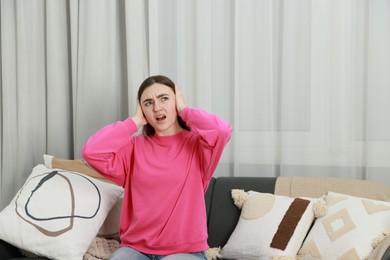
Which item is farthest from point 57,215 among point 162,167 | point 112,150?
point 162,167

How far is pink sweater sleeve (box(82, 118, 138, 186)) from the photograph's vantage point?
6.49 feet

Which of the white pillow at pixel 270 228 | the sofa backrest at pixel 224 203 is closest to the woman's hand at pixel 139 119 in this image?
the sofa backrest at pixel 224 203

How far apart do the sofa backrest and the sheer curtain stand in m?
0.20

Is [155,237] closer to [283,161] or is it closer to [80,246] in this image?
[80,246]

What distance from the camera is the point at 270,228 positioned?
2.02m

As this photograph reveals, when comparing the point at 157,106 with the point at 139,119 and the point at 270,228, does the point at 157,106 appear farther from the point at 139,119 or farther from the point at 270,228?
the point at 270,228

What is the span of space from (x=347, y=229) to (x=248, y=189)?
53 centimetres

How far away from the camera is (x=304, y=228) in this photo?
1988mm

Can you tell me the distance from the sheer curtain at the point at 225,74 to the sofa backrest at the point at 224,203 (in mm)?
199

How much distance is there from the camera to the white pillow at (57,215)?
6.62 feet

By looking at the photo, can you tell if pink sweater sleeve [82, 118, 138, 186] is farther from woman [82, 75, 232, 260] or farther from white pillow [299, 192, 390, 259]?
white pillow [299, 192, 390, 259]

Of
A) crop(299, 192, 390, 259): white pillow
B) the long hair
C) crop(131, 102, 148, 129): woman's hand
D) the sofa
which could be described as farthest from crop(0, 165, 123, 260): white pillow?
crop(299, 192, 390, 259): white pillow

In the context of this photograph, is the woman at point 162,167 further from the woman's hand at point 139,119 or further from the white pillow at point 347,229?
the white pillow at point 347,229

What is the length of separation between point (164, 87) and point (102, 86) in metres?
0.78
